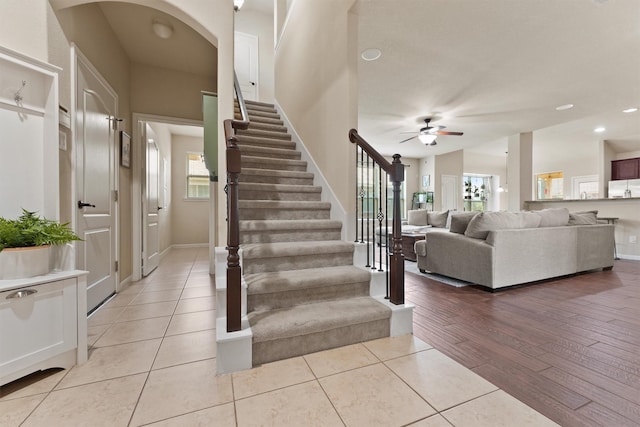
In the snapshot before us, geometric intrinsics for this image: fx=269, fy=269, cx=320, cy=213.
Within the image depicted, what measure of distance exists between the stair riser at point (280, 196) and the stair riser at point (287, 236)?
532 millimetres

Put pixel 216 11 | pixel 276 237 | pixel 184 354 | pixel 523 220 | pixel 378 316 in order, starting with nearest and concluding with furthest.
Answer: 1. pixel 184 354
2. pixel 378 316
3. pixel 216 11
4. pixel 276 237
5. pixel 523 220

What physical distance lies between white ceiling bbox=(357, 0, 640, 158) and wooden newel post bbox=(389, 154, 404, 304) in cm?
177

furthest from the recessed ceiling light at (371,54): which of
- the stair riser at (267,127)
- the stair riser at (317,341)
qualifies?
the stair riser at (317,341)

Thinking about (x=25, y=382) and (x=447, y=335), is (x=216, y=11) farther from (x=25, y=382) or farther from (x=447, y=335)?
(x=447, y=335)

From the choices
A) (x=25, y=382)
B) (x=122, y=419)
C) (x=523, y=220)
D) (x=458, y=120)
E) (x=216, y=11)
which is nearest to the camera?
(x=122, y=419)

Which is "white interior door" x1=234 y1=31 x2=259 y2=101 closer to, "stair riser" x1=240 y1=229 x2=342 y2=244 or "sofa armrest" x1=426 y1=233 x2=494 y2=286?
"stair riser" x1=240 y1=229 x2=342 y2=244

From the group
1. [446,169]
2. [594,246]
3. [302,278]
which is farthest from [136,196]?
[446,169]

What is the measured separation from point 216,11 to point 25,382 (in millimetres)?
2803

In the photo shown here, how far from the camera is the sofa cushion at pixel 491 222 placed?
3055mm

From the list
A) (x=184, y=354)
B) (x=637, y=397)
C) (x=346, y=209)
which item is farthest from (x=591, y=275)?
(x=184, y=354)

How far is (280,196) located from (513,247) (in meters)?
2.70

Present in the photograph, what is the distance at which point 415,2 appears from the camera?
2.51 m

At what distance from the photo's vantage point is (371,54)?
338 centimetres

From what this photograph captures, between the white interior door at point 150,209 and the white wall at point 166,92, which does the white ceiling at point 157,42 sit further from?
the white interior door at point 150,209
